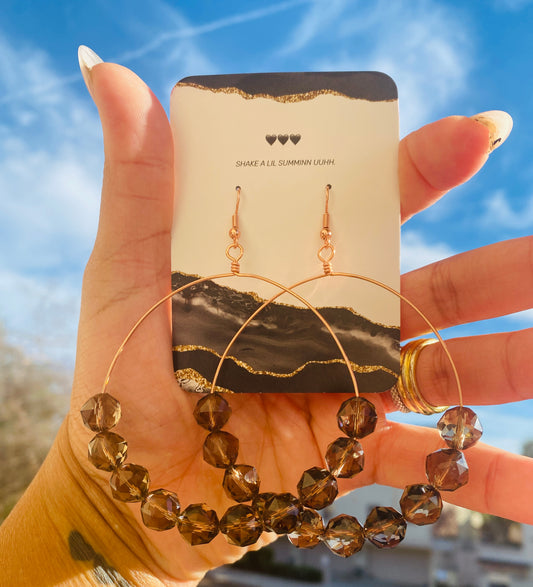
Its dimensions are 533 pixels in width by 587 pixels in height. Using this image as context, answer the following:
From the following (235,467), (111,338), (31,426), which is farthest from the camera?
(31,426)

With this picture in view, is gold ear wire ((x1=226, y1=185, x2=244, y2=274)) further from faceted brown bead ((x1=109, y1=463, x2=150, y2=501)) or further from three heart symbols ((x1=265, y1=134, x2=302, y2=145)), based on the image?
faceted brown bead ((x1=109, y1=463, x2=150, y2=501))

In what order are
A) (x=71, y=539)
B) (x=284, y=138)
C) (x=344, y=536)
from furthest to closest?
(x=284, y=138) → (x=71, y=539) → (x=344, y=536)

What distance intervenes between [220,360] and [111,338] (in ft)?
0.72

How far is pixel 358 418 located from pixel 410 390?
0.54ft

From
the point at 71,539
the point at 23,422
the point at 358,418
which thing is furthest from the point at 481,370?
the point at 23,422

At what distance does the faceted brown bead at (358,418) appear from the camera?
35.9 inches

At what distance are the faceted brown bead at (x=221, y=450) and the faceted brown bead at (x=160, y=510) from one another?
0.09 meters

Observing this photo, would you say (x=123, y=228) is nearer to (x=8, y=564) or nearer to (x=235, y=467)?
(x=235, y=467)

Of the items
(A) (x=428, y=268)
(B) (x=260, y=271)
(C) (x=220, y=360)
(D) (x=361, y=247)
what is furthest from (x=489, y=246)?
(C) (x=220, y=360)

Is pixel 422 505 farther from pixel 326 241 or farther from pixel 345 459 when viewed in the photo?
pixel 326 241

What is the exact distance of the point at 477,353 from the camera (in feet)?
3.20

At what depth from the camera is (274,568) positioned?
253 cm

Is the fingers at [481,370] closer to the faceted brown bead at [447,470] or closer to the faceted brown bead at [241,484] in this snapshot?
the faceted brown bead at [447,470]

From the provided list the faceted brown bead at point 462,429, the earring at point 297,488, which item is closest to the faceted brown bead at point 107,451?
the earring at point 297,488
